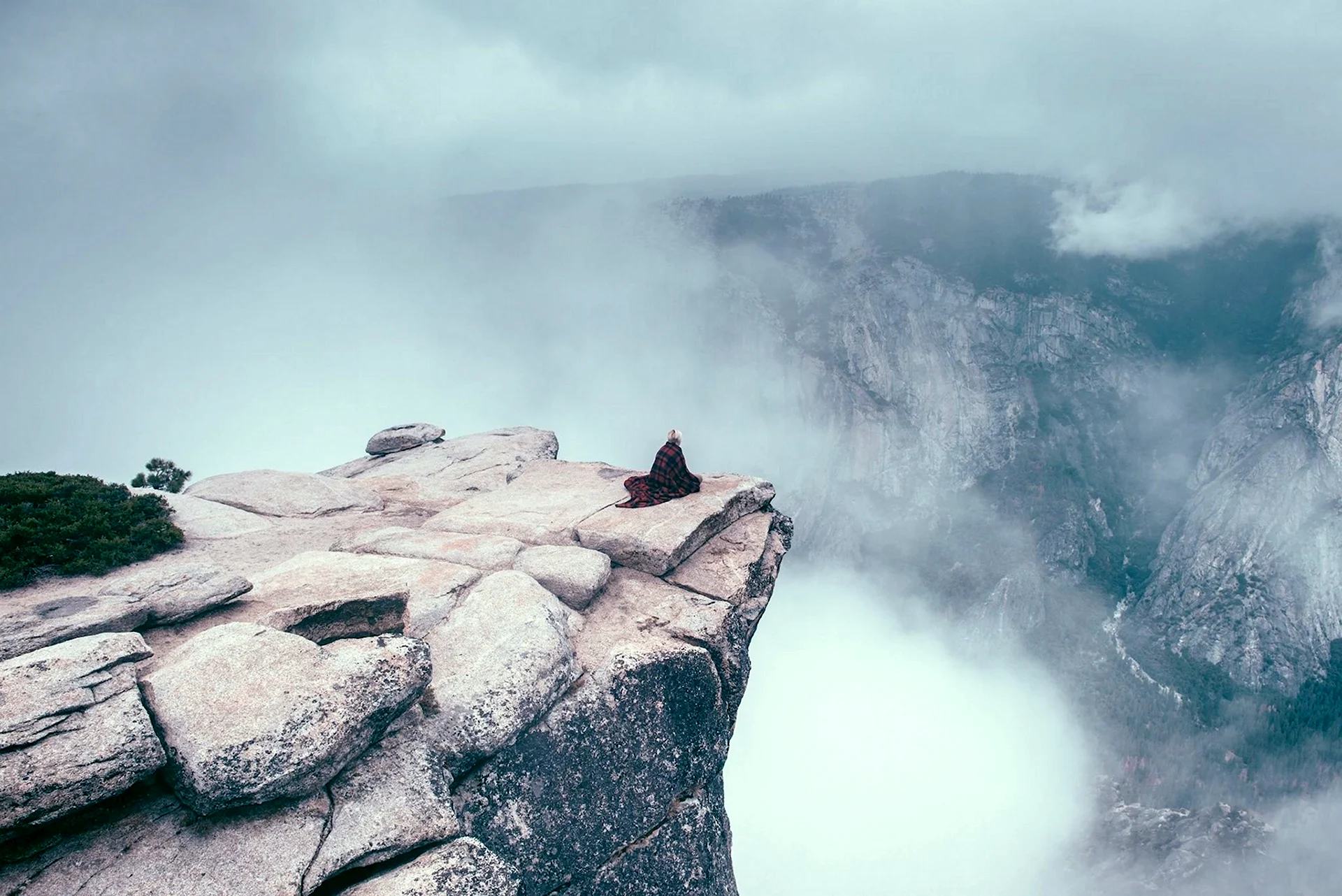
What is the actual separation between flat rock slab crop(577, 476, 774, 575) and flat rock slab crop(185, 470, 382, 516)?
11.8 metres

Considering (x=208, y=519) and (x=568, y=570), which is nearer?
(x=568, y=570)

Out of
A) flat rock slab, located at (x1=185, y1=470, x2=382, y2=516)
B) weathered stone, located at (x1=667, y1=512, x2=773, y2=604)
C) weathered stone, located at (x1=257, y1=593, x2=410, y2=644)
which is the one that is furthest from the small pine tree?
weathered stone, located at (x1=667, y1=512, x2=773, y2=604)

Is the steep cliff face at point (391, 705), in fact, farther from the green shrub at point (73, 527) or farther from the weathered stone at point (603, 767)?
the green shrub at point (73, 527)

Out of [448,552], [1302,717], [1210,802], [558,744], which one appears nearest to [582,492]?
[448,552]

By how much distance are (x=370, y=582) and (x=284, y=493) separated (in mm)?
12923

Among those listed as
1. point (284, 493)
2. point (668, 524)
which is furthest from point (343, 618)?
point (284, 493)

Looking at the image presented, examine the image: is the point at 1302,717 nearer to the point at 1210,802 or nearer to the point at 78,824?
the point at 1210,802

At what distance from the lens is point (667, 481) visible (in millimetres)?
26797

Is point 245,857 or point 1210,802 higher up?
point 245,857

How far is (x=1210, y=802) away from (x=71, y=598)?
255994 mm

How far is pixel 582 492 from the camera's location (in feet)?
96.1

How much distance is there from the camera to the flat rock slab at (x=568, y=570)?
20656 mm

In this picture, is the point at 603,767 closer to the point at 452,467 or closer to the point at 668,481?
the point at 668,481

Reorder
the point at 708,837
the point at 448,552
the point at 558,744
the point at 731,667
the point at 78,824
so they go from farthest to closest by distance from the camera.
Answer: the point at 448,552 < the point at 731,667 < the point at 708,837 < the point at 558,744 < the point at 78,824
